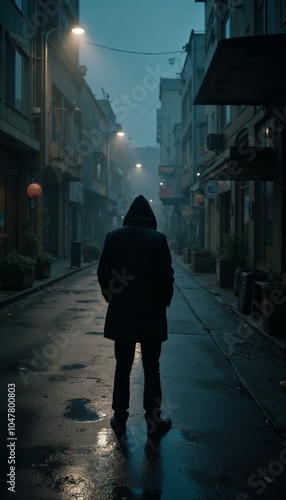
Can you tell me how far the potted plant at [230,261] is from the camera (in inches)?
629

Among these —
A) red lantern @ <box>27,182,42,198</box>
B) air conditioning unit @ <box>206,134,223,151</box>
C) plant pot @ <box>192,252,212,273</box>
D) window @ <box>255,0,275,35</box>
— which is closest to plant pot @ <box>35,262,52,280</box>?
red lantern @ <box>27,182,42,198</box>

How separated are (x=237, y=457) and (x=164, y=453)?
22.5 inches

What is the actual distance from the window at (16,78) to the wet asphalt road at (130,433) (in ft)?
36.3

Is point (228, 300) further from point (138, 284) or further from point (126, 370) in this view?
point (138, 284)

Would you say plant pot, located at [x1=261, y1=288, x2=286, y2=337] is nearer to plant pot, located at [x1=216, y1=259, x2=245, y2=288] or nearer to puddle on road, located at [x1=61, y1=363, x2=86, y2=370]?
puddle on road, located at [x1=61, y1=363, x2=86, y2=370]

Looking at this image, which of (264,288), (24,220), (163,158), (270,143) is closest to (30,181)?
(24,220)

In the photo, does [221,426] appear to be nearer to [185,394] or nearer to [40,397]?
[185,394]

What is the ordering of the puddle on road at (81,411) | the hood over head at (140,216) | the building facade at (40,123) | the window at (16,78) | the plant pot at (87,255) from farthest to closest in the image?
the plant pot at (87,255)
the building facade at (40,123)
the window at (16,78)
the puddle on road at (81,411)
the hood over head at (140,216)

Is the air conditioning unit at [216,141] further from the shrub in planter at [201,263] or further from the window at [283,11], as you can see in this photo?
the window at [283,11]

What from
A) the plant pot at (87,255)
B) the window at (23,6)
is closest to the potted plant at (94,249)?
the plant pot at (87,255)

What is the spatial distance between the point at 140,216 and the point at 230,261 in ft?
38.0

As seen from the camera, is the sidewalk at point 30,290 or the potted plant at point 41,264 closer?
the sidewalk at point 30,290

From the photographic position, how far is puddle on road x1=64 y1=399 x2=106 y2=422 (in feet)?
16.0

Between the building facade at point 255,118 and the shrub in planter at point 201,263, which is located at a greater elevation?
the building facade at point 255,118
